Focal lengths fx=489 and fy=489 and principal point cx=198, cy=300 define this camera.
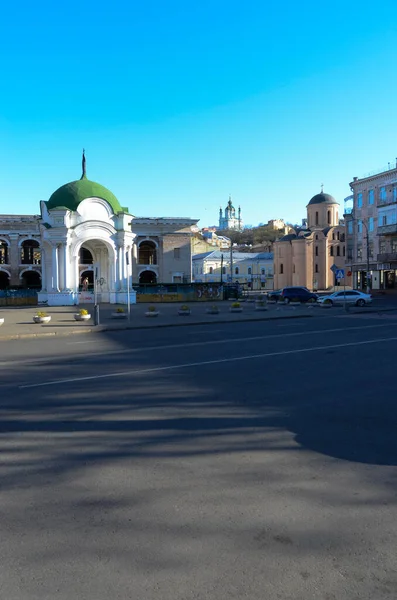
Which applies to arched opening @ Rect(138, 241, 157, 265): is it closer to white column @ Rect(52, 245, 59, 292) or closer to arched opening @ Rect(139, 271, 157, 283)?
arched opening @ Rect(139, 271, 157, 283)

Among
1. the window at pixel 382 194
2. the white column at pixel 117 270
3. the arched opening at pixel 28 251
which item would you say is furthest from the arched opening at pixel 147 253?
the window at pixel 382 194

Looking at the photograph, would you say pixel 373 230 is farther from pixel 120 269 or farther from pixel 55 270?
pixel 55 270

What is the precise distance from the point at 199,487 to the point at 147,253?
59695 mm

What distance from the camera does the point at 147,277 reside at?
202 feet

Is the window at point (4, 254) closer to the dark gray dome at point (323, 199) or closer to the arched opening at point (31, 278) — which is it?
the arched opening at point (31, 278)

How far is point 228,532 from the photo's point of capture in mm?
3580

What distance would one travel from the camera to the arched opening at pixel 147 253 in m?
61.6

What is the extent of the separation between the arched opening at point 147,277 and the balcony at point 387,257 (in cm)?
2736

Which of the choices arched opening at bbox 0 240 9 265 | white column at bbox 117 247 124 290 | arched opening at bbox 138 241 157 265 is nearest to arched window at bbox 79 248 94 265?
arched opening at bbox 138 241 157 265

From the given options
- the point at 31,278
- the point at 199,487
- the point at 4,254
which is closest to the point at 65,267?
the point at 31,278

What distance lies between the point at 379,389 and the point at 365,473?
3779 mm

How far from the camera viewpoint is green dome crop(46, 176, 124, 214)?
39000 mm

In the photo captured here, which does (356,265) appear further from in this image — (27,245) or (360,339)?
(360,339)

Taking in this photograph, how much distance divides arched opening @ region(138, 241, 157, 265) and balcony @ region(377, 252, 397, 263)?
27.2m
